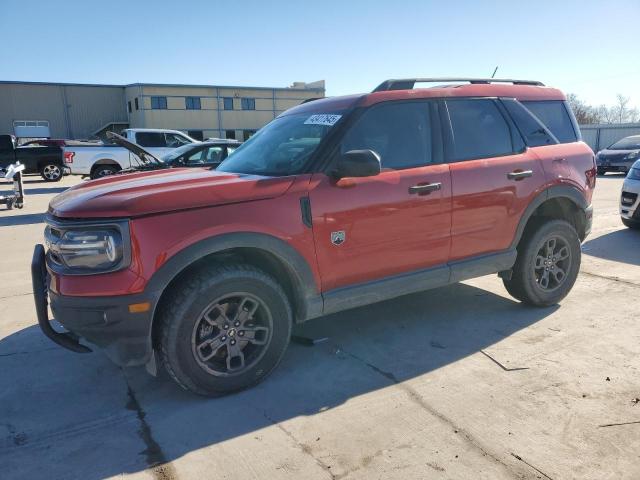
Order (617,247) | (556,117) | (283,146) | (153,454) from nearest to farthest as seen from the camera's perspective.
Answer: (153,454)
(283,146)
(556,117)
(617,247)

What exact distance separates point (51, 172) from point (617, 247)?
64.2 feet

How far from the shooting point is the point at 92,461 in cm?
259

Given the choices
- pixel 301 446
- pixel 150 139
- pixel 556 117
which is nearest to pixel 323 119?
pixel 301 446

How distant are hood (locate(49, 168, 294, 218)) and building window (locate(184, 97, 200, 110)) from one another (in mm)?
44520

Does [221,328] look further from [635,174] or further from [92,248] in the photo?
[635,174]

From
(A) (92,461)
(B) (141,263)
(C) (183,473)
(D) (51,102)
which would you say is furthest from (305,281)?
(D) (51,102)

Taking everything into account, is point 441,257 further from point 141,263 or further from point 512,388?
point 141,263

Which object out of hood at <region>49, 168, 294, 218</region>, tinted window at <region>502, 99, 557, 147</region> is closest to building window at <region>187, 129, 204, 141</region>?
tinted window at <region>502, 99, 557, 147</region>

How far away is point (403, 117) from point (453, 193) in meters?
0.70

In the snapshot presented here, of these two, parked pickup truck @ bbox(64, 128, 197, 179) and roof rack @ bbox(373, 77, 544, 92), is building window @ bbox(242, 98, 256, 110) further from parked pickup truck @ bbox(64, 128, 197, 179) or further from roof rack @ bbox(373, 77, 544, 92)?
roof rack @ bbox(373, 77, 544, 92)

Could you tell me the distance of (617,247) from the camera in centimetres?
712

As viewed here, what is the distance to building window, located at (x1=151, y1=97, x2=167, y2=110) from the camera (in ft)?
145

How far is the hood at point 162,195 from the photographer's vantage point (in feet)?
9.32

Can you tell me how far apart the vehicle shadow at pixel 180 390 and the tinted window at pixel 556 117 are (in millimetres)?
1670
